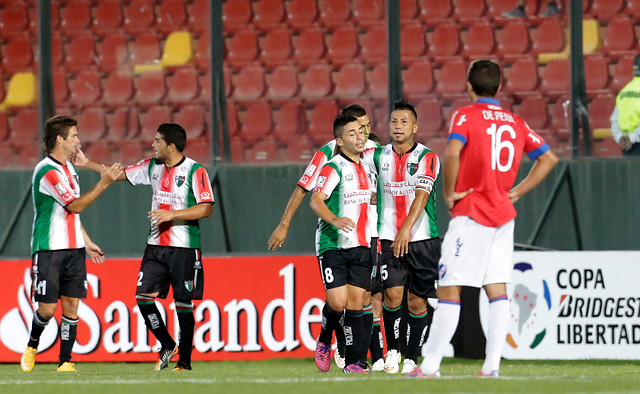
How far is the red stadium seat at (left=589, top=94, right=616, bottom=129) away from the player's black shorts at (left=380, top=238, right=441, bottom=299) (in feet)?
13.5

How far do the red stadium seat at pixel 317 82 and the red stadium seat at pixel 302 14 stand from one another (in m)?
0.55

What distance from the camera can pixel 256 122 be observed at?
12562 mm

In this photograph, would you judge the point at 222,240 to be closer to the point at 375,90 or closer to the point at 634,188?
the point at 375,90

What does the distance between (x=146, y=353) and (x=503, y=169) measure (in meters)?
5.13

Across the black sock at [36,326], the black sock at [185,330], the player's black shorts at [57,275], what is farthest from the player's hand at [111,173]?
the black sock at [36,326]

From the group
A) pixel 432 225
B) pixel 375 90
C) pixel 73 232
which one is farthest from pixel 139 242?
pixel 432 225

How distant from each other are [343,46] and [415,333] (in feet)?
18.2

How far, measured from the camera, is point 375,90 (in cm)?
1220

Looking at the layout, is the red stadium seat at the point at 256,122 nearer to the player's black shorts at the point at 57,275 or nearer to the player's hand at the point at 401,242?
the player's black shorts at the point at 57,275

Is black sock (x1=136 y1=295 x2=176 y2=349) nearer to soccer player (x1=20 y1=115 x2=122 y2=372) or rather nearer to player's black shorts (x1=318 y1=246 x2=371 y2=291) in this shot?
soccer player (x1=20 y1=115 x2=122 y2=372)

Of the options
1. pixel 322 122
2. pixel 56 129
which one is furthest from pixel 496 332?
pixel 322 122

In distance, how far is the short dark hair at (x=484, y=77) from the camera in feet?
20.0

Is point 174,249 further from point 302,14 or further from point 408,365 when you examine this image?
point 302,14

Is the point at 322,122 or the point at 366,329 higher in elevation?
the point at 322,122
